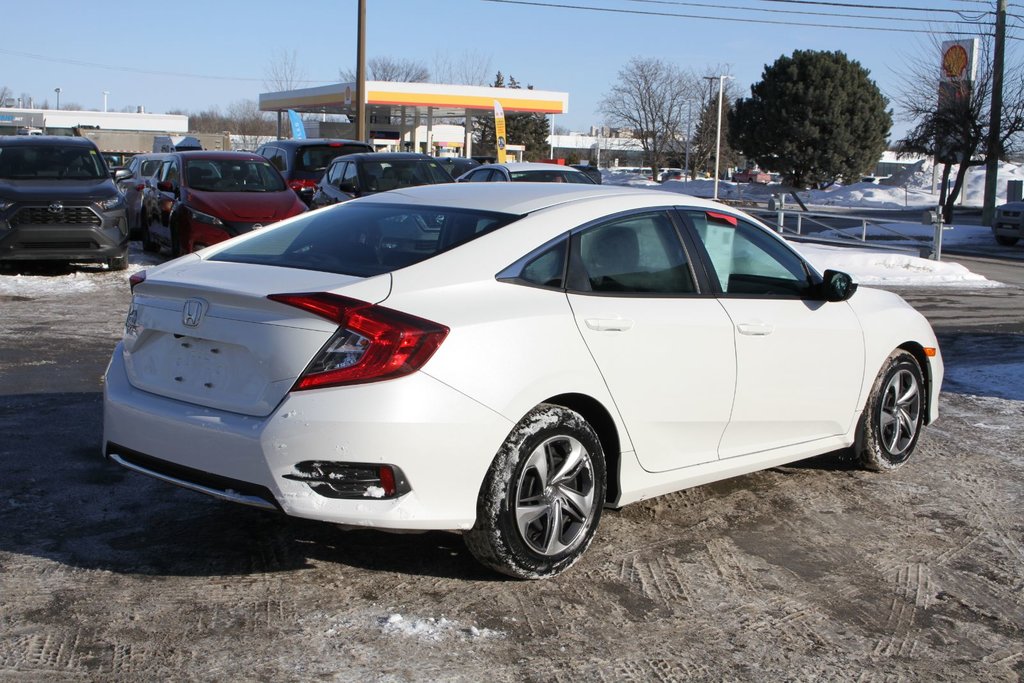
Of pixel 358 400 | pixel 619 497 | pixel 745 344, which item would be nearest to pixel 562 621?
pixel 619 497

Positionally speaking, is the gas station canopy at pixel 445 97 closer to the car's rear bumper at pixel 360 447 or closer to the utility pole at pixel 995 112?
the utility pole at pixel 995 112

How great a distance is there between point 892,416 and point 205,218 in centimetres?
1114

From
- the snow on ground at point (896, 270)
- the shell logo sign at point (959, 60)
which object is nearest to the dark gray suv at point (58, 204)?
the snow on ground at point (896, 270)

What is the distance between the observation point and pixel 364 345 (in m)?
4.02

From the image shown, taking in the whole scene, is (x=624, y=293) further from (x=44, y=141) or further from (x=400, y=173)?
(x=400, y=173)

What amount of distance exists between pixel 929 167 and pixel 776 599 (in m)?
70.4

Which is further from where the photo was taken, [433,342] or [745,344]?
[745,344]

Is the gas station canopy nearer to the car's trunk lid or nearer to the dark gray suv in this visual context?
the dark gray suv

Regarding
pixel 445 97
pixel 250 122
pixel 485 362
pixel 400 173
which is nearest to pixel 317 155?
pixel 400 173

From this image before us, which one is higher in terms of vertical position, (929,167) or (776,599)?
(929,167)

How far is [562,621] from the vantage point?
4.17 m

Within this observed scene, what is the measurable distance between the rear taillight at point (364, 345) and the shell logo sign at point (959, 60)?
37014 mm

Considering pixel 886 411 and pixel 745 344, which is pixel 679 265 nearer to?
pixel 745 344

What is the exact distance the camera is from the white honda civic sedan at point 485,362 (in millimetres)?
4039
